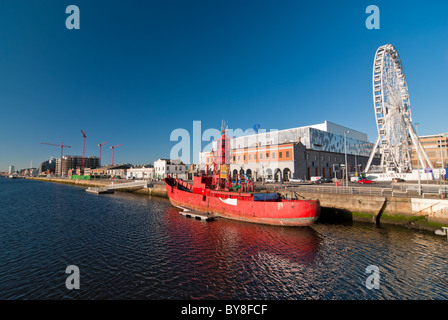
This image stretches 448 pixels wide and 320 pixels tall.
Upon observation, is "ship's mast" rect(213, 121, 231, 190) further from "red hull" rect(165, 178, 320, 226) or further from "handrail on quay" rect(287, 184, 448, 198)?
"handrail on quay" rect(287, 184, 448, 198)

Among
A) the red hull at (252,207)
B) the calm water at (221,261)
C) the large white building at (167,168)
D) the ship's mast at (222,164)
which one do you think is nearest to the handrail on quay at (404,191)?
the calm water at (221,261)

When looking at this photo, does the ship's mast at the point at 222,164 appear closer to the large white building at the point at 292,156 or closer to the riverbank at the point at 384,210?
the riverbank at the point at 384,210

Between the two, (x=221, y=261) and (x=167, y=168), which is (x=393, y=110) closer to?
Result: (x=221, y=261)

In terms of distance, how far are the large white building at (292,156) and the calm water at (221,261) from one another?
25.6 metres

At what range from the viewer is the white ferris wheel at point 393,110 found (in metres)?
49.2

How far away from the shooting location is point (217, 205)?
2795 cm

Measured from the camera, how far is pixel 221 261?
14.0 meters

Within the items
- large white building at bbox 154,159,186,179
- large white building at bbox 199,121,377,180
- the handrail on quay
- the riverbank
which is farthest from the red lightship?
large white building at bbox 154,159,186,179

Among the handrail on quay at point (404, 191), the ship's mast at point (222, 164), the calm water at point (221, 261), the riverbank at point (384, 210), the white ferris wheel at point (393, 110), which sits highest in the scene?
the white ferris wheel at point (393, 110)

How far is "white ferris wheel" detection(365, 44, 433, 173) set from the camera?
49219 mm

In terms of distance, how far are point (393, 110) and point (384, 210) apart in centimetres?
4190

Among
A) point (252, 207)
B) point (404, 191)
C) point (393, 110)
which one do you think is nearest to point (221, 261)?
point (252, 207)
